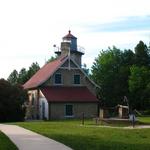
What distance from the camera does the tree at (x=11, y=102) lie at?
55250 mm

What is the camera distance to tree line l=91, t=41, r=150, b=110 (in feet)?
265

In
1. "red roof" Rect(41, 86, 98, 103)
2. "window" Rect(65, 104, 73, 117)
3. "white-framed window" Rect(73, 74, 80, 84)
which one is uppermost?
"white-framed window" Rect(73, 74, 80, 84)

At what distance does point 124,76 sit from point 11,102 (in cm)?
3314

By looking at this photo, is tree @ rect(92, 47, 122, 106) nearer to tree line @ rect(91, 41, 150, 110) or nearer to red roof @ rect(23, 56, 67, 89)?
tree line @ rect(91, 41, 150, 110)

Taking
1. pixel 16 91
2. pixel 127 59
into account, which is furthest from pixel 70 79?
pixel 127 59

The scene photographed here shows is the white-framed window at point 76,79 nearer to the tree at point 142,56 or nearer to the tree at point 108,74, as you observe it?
the tree at point 108,74

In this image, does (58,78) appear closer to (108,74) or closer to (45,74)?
(45,74)

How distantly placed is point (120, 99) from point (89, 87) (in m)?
17.4

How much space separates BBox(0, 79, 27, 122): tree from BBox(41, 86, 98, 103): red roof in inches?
161

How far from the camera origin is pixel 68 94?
61.9m

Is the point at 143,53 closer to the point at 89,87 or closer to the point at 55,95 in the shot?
the point at 89,87

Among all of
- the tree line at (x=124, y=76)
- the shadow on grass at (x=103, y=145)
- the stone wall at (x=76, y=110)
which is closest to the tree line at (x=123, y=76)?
the tree line at (x=124, y=76)

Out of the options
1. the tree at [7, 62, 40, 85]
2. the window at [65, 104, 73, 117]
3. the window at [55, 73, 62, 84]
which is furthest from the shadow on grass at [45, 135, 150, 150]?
the tree at [7, 62, 40, 85]

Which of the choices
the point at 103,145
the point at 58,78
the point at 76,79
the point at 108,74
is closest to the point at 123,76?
the point at 108,74
